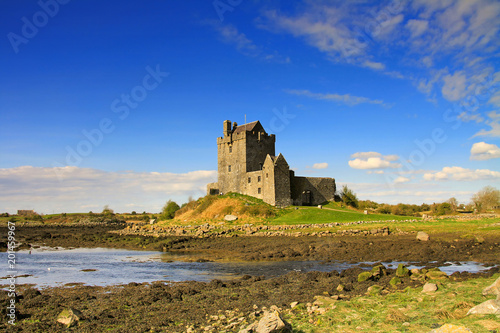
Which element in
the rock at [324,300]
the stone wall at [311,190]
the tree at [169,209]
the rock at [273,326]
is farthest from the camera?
the tree at [169,209]

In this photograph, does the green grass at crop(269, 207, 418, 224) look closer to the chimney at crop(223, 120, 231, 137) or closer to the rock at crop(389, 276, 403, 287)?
the chimney at crop(223, 120, 231, 137)

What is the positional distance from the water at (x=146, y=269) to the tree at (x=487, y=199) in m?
49.4

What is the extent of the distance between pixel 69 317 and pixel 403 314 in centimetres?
997

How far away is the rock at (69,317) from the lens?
10.9 meters

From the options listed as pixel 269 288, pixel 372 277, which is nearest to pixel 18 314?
pixel 269 288

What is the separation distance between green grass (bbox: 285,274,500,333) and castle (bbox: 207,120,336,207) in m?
36.5

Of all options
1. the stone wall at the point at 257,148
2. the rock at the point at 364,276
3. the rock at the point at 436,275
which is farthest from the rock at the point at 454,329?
the stone wall at the point at 257,148

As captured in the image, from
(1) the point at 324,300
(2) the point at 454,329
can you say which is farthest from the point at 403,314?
(2) the point at 454,329

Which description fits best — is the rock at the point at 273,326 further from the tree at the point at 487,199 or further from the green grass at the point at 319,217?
the tree at the point at 487,199

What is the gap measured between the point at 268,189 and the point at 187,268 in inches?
1099

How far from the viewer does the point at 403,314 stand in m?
9.76

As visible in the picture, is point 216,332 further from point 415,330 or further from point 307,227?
point 307,227

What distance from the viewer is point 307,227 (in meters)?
37.8

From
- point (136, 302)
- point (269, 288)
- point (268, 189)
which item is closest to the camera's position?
point (136, 302)
